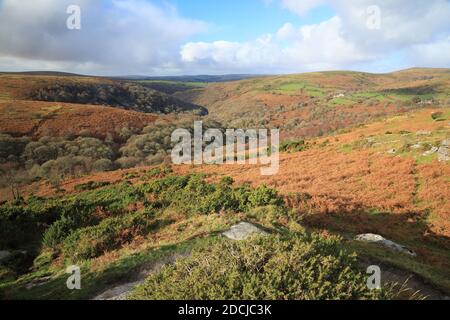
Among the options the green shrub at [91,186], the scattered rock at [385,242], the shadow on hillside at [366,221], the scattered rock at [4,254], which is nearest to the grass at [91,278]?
the scattered rock at [4,254]

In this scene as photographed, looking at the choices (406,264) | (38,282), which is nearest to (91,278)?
(38,282)

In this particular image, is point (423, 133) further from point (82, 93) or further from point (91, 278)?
point (82, 93)

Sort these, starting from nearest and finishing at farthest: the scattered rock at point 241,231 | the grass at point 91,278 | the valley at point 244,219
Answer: the valley at point 244,219, the grass at point 91,278, the scattered rock at point 241,231

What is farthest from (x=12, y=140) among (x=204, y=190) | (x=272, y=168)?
(x=204, y=190)

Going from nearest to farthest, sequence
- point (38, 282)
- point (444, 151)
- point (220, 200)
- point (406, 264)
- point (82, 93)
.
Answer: point (38, 282) → point (406, 264) → point (220, 200) → point (444, 151) → point (82, 93)

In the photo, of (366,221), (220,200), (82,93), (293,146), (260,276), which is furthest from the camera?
(82,93)
